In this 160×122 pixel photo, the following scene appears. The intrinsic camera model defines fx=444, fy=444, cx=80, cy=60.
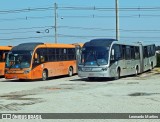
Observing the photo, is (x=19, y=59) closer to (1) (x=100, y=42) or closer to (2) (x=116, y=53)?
(1) (x=100, y=42)

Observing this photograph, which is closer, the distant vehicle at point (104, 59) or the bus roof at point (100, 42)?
the distant vehicle at point (104, 59)

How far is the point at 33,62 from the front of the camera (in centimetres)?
3056

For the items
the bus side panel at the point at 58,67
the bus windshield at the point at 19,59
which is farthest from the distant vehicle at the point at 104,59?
the bus windshield at the point at 19,59

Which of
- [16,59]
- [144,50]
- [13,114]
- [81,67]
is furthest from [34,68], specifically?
[13,114]

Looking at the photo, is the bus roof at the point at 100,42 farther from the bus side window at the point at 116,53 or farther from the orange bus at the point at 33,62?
the orange bus at the point at 33,62

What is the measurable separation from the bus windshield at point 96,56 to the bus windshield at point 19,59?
13.2ft

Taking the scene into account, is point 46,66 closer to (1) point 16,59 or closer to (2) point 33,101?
(1) point 16,59

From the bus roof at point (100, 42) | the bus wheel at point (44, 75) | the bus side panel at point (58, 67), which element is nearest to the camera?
the bus roof at point (100, 42)

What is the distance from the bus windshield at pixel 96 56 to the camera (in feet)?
93.8

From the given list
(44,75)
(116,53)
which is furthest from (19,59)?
→ (116,53)

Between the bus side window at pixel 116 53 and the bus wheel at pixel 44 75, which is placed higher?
the bus side window at pixel 116 53

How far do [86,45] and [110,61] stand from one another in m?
2.07

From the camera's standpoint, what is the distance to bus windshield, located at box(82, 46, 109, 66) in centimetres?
2858

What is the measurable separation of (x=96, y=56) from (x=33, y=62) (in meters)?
4.66
